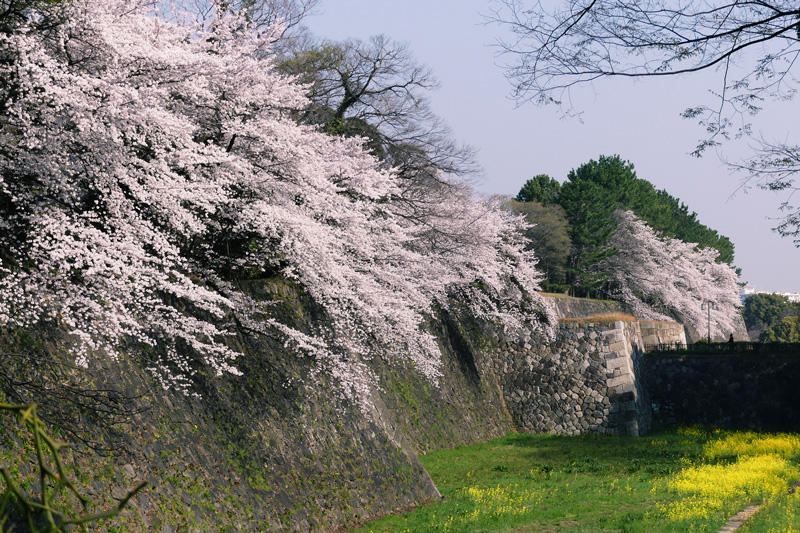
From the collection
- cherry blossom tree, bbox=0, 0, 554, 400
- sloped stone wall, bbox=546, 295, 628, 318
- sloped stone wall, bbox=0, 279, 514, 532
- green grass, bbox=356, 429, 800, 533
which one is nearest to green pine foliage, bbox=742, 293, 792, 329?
sloped stone wall, bbox=546, 295, 628, 318

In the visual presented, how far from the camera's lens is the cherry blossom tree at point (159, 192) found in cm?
922

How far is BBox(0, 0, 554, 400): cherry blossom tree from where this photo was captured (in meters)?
9.22

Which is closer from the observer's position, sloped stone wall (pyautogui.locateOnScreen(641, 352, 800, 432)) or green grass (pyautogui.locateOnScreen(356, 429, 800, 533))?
green grass (pyautogui.locateOnScreen(356, 429, 800, 533))

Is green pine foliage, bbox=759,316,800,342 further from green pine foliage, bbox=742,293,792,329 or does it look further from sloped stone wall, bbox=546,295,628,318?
sloped stone wall, bbox=546,295,628,318

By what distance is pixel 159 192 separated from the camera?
10.2 meters

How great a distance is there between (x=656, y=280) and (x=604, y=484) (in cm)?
3871

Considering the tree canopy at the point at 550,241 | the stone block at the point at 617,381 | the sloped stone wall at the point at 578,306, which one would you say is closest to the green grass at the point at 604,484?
the stone block at the point at 617,381

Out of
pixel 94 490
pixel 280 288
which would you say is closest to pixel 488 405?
pixel 280 288

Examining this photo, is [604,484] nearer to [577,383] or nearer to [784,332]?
[577,383]

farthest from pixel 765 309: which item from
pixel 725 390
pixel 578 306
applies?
pixel 725 390

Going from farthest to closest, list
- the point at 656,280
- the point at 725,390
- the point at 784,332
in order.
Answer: the point at 784,332 → the point at 656,280 → the point at 725,390

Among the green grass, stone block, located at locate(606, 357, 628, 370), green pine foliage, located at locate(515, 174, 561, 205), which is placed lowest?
the green grass

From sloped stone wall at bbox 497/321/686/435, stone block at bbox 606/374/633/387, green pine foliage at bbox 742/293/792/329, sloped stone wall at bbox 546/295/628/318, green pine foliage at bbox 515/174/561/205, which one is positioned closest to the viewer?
sloped stone wall at bbox 497/321/686/435

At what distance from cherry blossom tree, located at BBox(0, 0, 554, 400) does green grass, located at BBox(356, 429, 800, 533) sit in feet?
11.1
